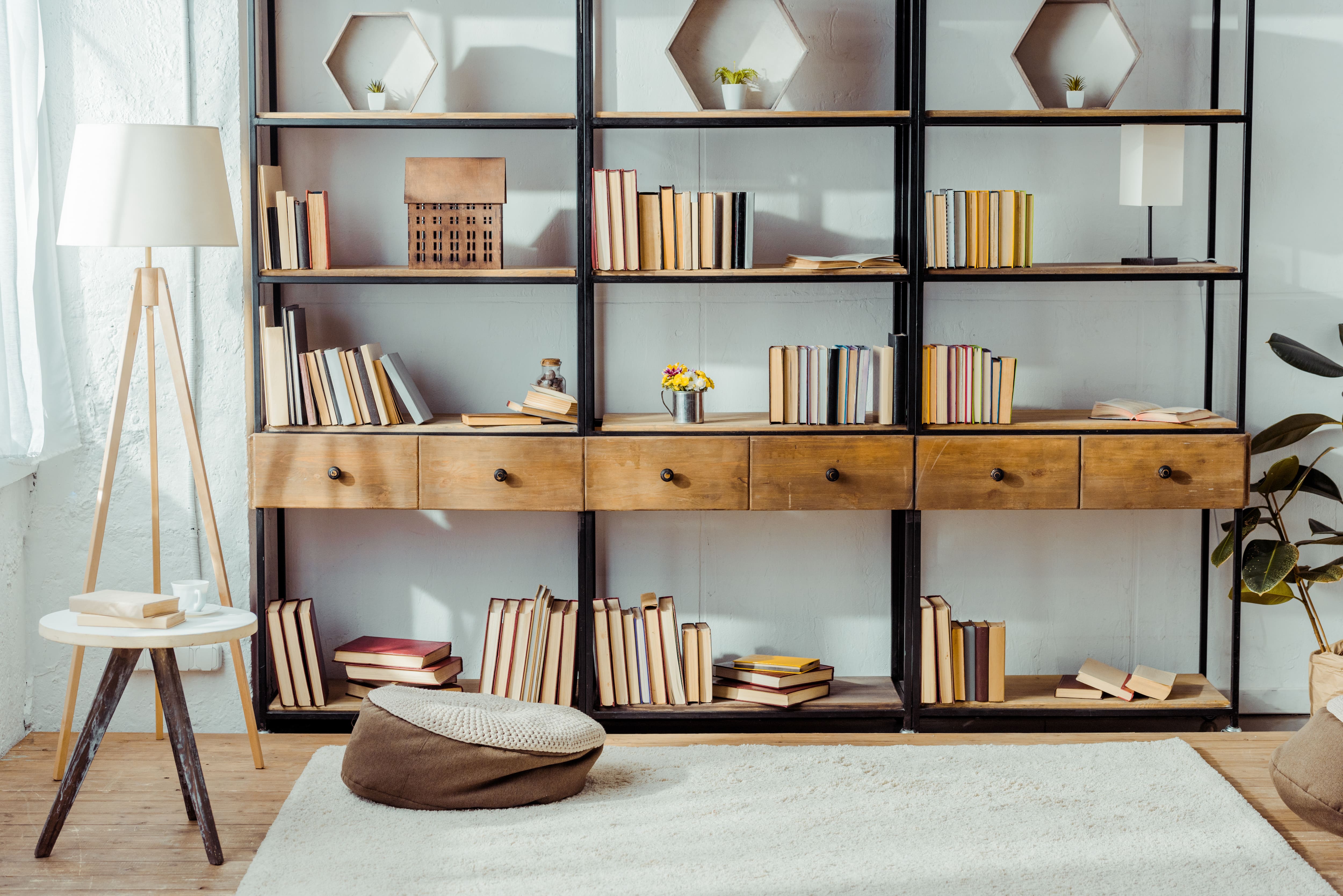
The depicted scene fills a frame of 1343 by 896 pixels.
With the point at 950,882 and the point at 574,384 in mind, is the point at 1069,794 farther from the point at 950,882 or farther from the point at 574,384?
the point at 574,384

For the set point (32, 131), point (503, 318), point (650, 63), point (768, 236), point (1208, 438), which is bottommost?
point (1208, 438)

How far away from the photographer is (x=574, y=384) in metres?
3.77

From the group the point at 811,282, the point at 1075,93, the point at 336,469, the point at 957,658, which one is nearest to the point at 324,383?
the point at 336,469

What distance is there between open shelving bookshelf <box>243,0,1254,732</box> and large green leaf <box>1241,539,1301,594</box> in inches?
1.8

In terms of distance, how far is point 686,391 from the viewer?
3398 mm

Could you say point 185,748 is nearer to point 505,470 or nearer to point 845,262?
point 505,470

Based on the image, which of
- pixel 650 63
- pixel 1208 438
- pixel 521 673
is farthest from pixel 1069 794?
pixel 650 63

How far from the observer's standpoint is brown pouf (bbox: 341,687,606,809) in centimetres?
280

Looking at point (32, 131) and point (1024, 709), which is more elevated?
point (32, 131)

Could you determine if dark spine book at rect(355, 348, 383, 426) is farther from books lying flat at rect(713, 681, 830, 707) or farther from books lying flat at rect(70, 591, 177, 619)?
books lying flat at rect(713, 681, 830, 707)

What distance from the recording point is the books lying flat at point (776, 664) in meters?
3.49

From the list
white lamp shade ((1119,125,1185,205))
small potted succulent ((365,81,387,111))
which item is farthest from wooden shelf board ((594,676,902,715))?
small potted succulent ((365,81,387,111))

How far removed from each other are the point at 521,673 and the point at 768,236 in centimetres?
148

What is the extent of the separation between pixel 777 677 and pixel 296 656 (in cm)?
139
